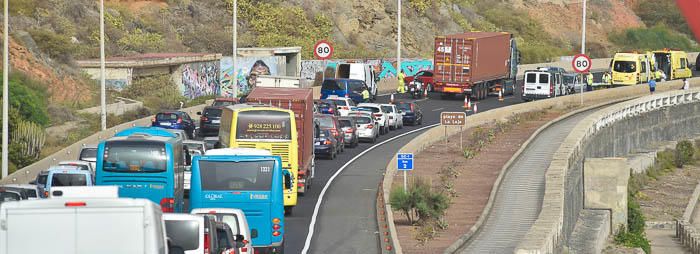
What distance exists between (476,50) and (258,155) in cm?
4940

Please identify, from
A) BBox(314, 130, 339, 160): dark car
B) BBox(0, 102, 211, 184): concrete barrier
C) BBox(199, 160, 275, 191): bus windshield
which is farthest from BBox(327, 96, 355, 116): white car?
BBox(199, 160, 275, 191): bus windshield

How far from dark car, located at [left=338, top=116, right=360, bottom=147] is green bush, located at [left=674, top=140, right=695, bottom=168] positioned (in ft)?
94.6

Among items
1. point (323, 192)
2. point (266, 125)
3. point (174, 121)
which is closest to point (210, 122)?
point (174, 121)

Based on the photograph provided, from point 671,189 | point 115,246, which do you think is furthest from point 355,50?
point 115,246

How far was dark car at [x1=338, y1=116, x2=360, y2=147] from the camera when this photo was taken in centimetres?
5719

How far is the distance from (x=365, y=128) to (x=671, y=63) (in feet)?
138

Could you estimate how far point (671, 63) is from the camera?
96500 millimetres

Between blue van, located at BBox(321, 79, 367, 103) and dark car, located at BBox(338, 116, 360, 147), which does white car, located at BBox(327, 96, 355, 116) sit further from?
blue van, located at BBox(321, 79, 367, 103)

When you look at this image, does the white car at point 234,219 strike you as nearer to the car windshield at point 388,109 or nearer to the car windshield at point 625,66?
the car windshield at point 388,109

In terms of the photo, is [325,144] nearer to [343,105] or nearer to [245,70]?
[343,105]

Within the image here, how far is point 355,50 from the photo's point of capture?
10500 cm

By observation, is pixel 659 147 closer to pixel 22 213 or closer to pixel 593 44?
pixel 593 44

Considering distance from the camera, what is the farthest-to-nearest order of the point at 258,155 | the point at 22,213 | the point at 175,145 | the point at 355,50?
the point at 355,50 → the point at 175,145 → the point at 258,155 → the point at 22,213

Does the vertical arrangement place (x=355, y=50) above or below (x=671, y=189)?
above
